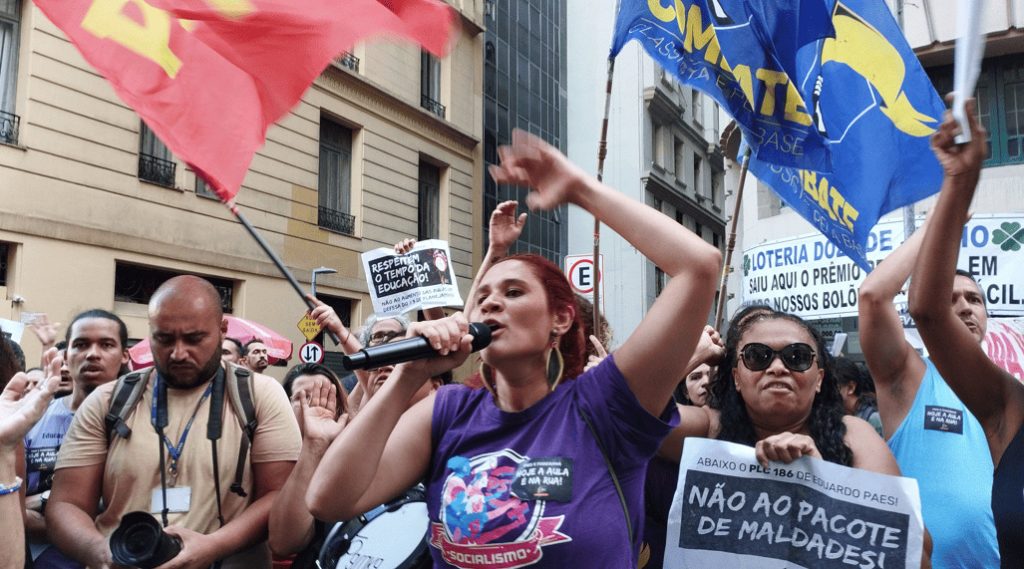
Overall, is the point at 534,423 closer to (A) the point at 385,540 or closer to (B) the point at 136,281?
(A) the point at 385,540

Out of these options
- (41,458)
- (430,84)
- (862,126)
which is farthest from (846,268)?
(430,84)

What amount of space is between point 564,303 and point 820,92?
2877 mm

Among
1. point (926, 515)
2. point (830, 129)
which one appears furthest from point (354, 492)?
point (830, 129)

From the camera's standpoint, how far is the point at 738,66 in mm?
4457

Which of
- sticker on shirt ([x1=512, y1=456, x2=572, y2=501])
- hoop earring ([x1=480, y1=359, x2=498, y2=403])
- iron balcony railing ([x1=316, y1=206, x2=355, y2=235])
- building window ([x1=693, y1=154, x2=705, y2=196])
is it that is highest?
building window ([x1=693, y1=154, x2=705, y2=196])

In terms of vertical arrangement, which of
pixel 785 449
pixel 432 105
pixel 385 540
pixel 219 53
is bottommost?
pixel 385 540

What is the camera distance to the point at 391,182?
63.0ft

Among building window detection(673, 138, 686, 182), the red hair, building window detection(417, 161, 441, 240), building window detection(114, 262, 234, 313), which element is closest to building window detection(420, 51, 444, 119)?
building window detection(417, 161, 441, 240)

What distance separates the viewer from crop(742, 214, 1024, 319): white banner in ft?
25.5

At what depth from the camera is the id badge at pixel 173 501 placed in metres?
3.12

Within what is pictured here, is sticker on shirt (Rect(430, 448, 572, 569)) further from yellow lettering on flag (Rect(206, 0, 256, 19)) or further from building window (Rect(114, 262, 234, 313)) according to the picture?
building window (Rect(114, 262, 234, 313))

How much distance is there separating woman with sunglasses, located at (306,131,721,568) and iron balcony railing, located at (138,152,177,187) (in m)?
13.0

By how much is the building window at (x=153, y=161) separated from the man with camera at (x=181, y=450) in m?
11.8

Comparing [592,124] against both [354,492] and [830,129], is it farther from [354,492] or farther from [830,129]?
[354,492]
